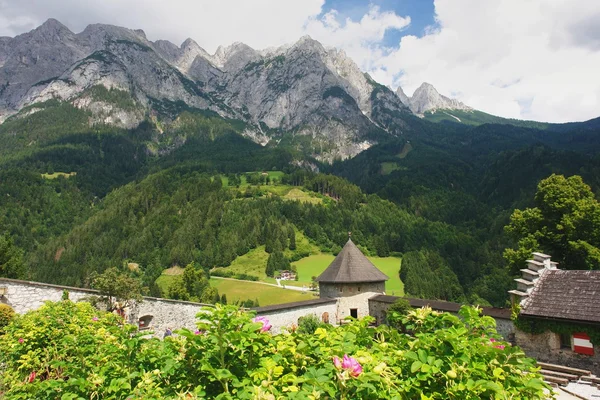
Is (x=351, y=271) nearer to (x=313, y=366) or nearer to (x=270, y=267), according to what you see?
(x=313, y=366)

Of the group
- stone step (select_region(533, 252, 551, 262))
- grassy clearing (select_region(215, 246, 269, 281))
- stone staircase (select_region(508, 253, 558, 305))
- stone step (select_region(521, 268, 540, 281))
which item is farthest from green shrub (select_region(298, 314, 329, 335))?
grassy clearing (select_region(215, 246, 269, 281))

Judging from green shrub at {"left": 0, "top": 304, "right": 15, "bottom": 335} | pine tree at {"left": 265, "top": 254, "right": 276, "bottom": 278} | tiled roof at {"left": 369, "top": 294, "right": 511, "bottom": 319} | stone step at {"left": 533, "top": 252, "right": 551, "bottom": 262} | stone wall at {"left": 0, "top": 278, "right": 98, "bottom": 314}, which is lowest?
pine tree at {"left": 265, "top": 254, "right": 276, "bottom": 278}

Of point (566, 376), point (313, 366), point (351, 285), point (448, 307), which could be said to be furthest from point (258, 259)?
point (313, 366)

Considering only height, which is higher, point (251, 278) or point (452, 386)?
point (452, 386)

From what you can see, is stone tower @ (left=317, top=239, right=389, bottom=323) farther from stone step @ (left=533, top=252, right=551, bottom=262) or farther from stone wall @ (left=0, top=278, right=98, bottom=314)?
stone wall @ (left=0, top=278, right=98, bottom=314)

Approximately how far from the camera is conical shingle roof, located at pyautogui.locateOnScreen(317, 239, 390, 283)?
2672 cm

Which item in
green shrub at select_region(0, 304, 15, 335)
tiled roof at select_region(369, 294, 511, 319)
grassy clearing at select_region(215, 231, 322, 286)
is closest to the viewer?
green shrub at select_region(0, 304, 15, 335)

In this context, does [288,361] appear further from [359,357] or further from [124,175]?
[124,175]

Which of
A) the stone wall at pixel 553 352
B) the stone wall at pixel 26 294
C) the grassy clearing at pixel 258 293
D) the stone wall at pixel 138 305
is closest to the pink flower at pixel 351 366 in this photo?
the stone wall at pixel 553 352

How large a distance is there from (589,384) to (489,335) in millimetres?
10354

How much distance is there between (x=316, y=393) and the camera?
9.66ft

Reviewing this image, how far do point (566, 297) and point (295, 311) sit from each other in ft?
46.1

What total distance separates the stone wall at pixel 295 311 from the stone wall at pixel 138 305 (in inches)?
154

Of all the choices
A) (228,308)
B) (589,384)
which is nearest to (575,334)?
(589,384)
